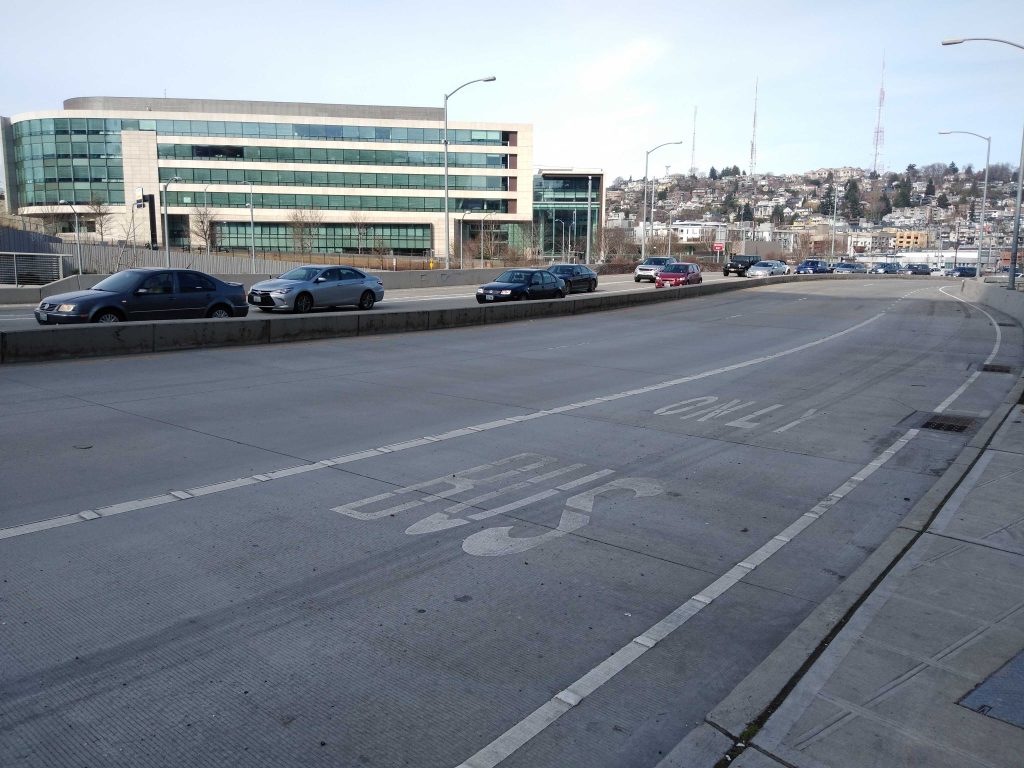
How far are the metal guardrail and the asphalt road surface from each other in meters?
27.2

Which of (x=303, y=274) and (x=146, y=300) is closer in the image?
(x=146, y=300)

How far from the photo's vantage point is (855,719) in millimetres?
3809

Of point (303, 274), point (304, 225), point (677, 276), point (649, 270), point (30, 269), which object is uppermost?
point (304, 225)

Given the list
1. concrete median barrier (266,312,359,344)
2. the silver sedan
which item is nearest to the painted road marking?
concrete median barrier (266,312,359,344)

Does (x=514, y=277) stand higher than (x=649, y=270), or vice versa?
(x=514, y=277)

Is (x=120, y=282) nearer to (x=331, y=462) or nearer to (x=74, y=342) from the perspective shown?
(x=74, y=342)

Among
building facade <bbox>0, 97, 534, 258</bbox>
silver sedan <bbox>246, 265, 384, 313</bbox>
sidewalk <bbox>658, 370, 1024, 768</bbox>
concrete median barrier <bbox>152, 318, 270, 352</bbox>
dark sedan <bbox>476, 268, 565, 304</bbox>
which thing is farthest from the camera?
building facade <bbox>0, 97, 534, 258</bbox>

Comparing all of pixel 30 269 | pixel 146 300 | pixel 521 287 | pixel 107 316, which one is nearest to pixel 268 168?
pixel 30 269

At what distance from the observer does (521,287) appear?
31.6 meters

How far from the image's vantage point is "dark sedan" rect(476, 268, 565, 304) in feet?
102

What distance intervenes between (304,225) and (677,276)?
193 ft

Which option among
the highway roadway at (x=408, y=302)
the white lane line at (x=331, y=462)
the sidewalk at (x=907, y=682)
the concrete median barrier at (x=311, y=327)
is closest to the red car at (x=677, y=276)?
the highway roadway at (x=408, y=302)

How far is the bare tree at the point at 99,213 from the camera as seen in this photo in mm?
78900

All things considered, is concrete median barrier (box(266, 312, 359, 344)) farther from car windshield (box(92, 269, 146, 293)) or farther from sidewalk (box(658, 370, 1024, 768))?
sidewalk (box(658, 370, 1024, 768))
